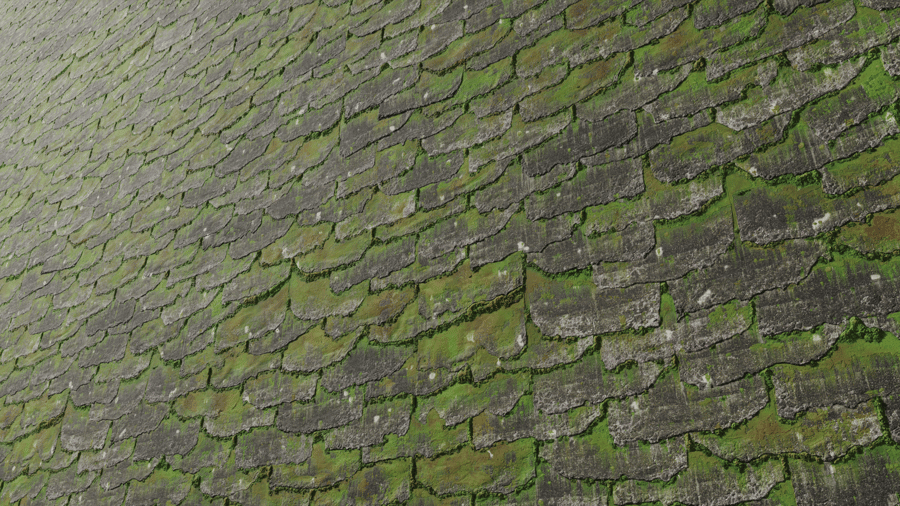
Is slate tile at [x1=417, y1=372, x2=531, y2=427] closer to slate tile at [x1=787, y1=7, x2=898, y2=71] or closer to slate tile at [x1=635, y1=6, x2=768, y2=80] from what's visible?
slate tile at [x1=635, y1=6, x2=768, y2=80]

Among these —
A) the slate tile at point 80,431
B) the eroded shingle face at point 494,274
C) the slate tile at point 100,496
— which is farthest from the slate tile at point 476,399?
the slate tile at point 80,431

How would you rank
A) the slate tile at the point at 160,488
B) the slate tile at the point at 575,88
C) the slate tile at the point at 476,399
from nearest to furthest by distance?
the slate tile at the point at 476,399 < the slate tile at the point at 575,88 < the slate tile at the point at 160,488

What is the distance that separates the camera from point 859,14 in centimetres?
178

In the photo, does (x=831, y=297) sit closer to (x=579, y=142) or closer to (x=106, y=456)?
(x=579, y=142)

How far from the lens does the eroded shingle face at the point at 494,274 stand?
5.18 feet

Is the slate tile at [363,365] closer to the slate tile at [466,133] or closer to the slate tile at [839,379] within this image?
the slate tile at [466,133]

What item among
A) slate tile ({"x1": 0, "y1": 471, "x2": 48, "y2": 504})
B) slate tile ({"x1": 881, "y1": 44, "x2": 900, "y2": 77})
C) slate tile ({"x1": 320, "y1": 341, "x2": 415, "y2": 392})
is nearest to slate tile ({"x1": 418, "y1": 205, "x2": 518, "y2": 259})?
slate tile ({"x1": 320, "y1": 341, "x2": 415, "y2": 392})

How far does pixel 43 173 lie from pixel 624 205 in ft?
16.6

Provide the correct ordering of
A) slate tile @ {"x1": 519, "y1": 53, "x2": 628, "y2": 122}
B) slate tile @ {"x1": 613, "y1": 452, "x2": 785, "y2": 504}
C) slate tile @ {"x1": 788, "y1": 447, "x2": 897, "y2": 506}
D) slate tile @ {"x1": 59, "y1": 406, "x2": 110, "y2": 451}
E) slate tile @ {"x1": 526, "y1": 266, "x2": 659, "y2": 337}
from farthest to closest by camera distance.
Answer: slate tile @ {"x1": 59, "y1": 406, "x2": 110, "y2": 451}, slate tile @ {"x1": 519, "y1": 53, "x2": 628, "y2": 122}, slate tile @ {"x1": 526, "y1": 266, "x2": 659, "y2": 337}, slate tile @ {"x1": 613, "y1": 452, "x2": 785, "y2": 504}, slate tile @ {"x1": 788, "y1": 447, "x2": 897, "y2": 506}

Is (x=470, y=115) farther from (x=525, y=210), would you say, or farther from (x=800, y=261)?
(x=800, y=261)

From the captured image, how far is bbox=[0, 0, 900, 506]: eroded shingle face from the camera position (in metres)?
1.58

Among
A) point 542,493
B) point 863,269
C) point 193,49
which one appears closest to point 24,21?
point 193,49

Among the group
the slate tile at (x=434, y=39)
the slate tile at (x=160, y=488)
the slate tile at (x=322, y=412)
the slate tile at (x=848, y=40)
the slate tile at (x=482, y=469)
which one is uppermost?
the slate tile at (x=434, y=39)

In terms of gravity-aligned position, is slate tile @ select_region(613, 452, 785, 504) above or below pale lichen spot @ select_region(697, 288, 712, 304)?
below
